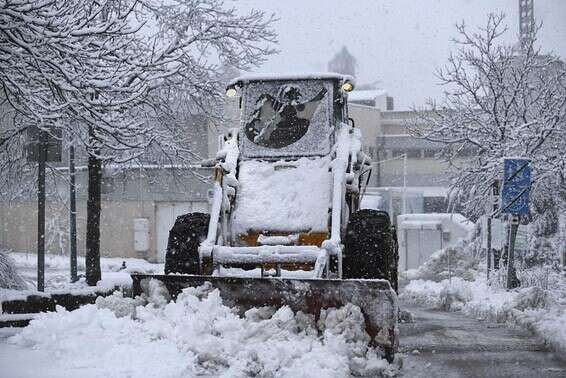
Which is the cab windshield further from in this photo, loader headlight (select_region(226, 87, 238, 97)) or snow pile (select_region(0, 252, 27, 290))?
snow pile (select_region(0, 252, 27, 290))

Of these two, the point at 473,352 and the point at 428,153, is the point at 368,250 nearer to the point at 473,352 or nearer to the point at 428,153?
the point at 473,352

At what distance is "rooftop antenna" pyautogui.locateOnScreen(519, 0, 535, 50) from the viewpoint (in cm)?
1916

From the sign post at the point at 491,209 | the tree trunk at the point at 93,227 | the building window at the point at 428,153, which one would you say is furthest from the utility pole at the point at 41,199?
the building window at the point at 428,153

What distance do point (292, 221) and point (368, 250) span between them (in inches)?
40.0

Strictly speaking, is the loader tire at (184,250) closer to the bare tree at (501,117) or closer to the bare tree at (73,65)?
the bare tree at (73,65)

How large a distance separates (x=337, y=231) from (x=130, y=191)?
24648 millimetres

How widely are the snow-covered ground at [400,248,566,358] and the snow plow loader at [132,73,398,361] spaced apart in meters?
1.96

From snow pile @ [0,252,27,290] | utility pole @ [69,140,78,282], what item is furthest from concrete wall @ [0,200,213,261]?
snow pile @ [0,252,27,290]

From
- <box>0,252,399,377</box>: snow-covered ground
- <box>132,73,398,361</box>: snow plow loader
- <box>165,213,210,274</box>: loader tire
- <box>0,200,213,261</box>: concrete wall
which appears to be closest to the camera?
<box>0,252,399,377</box>: snow-covered ground

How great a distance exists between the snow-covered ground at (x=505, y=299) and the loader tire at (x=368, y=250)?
212 centimetres

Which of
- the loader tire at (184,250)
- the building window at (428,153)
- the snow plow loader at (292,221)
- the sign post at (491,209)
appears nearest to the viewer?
the snow plow loader at (292,221)

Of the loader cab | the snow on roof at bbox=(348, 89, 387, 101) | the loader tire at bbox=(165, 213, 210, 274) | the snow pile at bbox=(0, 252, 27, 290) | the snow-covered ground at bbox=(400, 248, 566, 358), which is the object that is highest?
the snow on roof at bbox=(348, 89, 387, 101)

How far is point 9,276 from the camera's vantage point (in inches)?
474

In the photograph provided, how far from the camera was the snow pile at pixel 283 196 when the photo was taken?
838 centimetres
